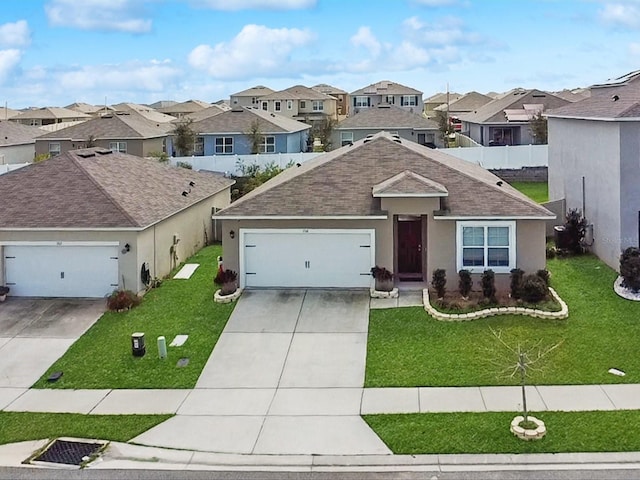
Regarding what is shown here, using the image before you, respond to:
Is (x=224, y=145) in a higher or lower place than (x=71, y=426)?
higher

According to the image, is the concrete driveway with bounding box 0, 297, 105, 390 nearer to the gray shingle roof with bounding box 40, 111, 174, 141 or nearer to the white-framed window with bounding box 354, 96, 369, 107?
the gray shingle roof with bounding box 40, 111, 174, 141

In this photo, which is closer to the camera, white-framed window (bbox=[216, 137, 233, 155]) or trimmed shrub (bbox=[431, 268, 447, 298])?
trimmed shrub (bbox=[431, 268, 447, 298])

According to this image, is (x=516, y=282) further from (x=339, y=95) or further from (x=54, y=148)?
(x=339, y=95)

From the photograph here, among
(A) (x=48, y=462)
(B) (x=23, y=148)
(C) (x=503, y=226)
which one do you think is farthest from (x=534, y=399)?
(B) (x=23, y=148)

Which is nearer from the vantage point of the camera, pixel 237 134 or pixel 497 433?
pixel 497 433

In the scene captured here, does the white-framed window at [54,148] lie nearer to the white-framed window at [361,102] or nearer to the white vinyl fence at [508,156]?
the white vinyl fence at [508,156]

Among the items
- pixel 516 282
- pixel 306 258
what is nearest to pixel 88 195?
pixel 306 258

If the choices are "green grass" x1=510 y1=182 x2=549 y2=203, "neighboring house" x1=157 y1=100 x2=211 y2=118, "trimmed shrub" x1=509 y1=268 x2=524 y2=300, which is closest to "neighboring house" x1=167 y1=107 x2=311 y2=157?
"green grass" x1=510 y1=182 x2=549 y2=203
